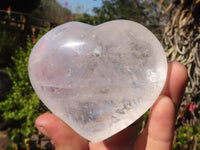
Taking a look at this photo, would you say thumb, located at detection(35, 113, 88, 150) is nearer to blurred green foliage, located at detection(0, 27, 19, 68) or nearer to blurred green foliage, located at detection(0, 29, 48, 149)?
blurred green foliage, located at detection(0, 29, 48, 149)

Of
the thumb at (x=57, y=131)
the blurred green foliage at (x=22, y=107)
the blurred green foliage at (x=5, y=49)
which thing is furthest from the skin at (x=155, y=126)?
the blurred green foliage at (x=5, y=49)

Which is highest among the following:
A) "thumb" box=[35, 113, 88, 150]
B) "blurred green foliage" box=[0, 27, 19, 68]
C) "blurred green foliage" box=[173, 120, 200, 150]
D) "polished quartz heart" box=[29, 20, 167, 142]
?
"polished quartz heart" box=[29, 20, 167, 142]

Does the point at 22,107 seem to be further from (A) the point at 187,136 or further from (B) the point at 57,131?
(A) the point at 187,136

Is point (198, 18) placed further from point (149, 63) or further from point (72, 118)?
point (72, 118)

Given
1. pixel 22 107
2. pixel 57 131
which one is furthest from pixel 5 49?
pixel 57 131

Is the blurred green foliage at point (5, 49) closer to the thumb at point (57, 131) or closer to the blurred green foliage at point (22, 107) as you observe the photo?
the blurred green foliage at point (22, 107)

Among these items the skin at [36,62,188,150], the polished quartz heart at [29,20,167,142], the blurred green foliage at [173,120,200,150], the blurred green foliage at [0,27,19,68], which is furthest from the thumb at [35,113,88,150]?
the blurred green foliage at [0,27,19,68]

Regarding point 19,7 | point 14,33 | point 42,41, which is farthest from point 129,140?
point 19,7
